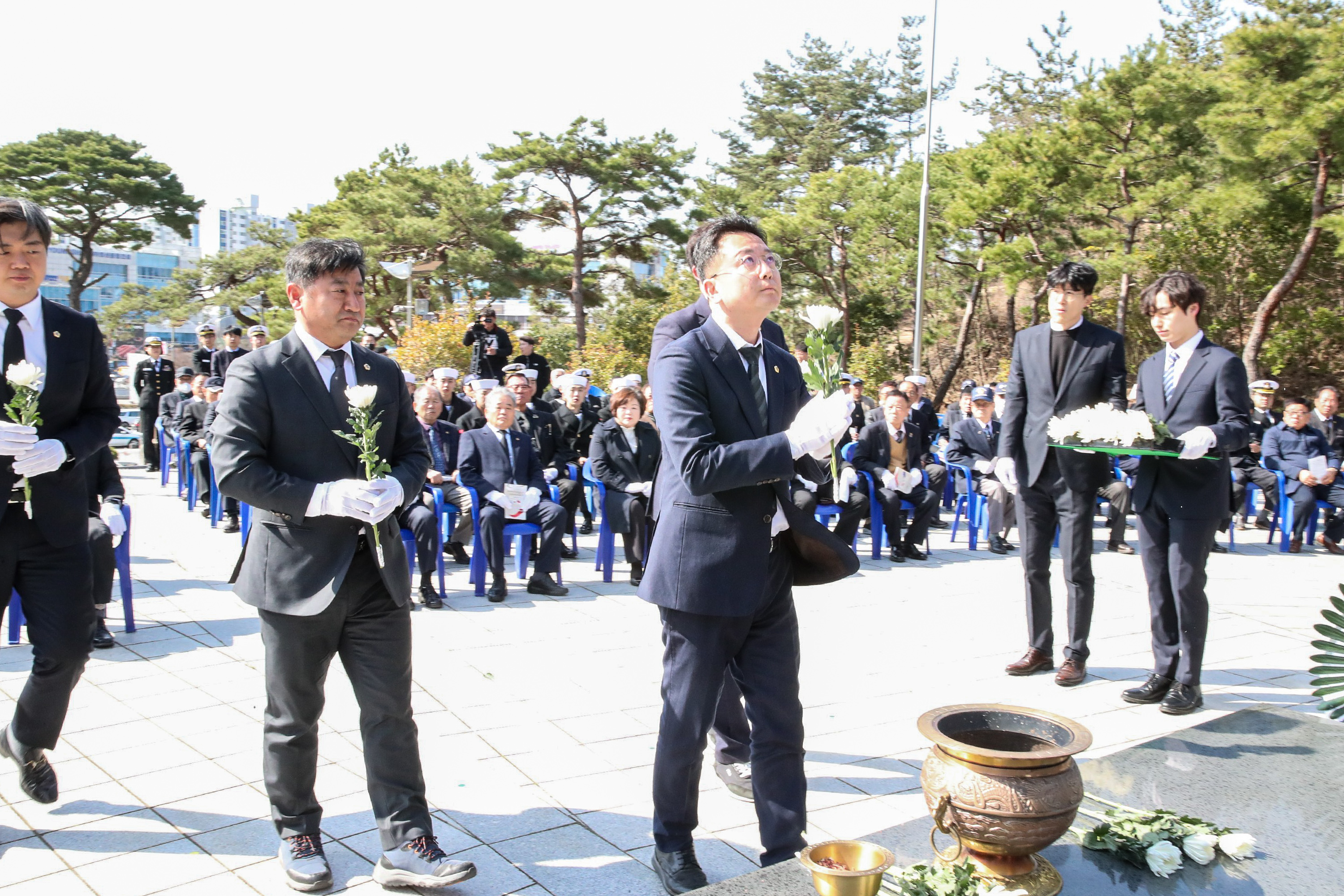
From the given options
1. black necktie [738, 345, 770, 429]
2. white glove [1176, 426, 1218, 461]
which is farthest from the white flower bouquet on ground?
black necktie [738, 345, 770, 429]

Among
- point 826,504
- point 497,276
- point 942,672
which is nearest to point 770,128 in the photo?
point 497,276

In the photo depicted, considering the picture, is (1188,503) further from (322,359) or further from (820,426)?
(322,359)

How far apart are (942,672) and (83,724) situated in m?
4.03

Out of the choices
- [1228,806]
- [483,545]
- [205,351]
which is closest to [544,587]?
[483,545]

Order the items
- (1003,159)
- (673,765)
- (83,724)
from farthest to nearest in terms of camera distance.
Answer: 1. (1003,159)
2. (83,724)
3. (673,765)

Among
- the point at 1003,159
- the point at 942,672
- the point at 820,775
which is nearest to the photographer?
the point at 820,775

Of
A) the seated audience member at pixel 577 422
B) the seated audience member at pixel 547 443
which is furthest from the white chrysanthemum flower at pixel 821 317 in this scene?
the seated audience member at pixel 577 422

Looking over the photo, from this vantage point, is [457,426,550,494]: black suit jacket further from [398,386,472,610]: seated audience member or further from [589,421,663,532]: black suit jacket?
[589,421,663,532]: black suit jacket

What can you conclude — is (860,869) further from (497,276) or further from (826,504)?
(497,276)

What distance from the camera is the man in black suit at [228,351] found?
1154cm

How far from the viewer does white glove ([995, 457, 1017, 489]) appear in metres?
5.19

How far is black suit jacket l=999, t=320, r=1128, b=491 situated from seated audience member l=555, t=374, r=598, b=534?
5.03 meters

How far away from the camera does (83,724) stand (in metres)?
4.22

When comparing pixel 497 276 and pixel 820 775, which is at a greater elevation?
pixel 497 276
